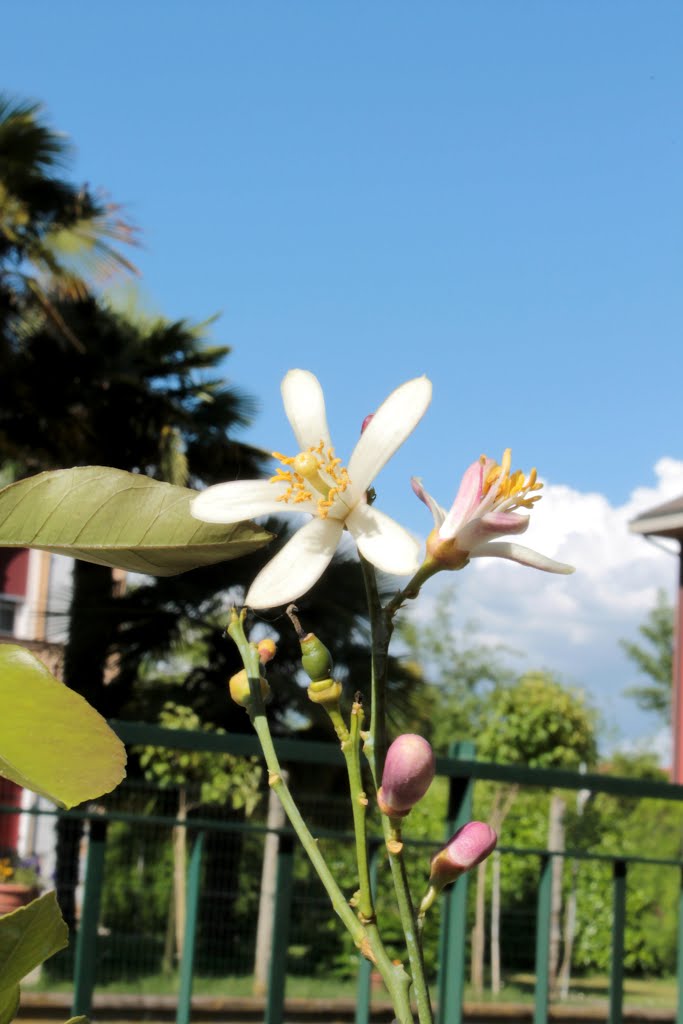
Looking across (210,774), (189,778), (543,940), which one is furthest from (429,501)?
(189,778)

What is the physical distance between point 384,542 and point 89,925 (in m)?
1.25

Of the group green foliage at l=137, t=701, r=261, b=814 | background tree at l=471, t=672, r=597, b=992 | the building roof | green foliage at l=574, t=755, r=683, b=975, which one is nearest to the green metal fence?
green foliage at l=574, t=755, r=683, b=975

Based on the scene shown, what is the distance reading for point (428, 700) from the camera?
393 inches

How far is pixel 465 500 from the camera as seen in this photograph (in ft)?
1.22

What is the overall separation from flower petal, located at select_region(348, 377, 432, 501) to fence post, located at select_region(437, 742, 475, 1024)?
1.41 meters

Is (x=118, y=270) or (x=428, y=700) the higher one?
(x=118, y=270)

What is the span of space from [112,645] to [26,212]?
11.2 feet

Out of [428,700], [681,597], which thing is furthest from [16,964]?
[681,597]

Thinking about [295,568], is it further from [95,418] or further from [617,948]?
[95,418]

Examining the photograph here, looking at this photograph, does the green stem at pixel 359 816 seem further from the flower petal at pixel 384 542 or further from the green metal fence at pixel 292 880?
the green metal fence at pixel 292 880

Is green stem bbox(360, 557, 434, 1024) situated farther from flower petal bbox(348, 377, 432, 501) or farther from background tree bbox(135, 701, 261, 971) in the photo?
background tree bbox(135, 701, 261, 971)

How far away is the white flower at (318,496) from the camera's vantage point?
1.13ft

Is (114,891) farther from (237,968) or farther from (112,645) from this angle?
(112,645)

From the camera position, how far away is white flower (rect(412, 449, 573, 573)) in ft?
1.19
